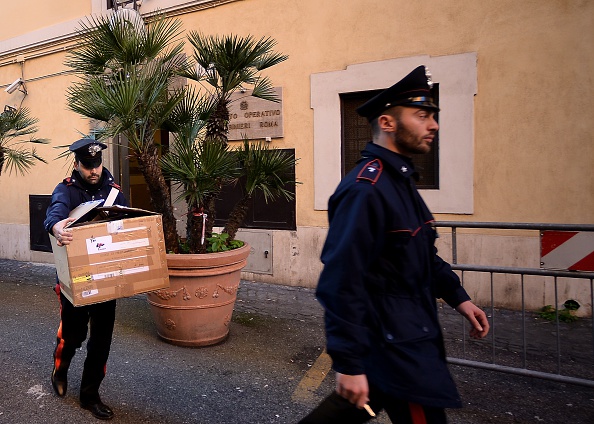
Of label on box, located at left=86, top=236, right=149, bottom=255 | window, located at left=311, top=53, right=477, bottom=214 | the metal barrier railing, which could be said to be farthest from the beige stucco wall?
label on box, located at left=86, top=236, right=149, bottom=255

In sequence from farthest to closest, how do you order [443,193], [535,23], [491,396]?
1. [443,193]
2. [535,23]
3. [491,396]

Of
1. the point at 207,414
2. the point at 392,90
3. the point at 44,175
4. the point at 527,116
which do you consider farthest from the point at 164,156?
the point at 44,175

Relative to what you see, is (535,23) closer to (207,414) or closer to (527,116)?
(527,116)

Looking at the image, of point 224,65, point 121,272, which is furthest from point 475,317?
point 224,65

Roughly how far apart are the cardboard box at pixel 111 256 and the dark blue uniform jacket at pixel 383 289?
178 centimetres

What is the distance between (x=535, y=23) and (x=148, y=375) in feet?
16.6

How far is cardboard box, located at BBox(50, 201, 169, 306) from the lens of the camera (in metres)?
3.00

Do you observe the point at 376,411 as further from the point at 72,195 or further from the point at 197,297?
the point at 197,297

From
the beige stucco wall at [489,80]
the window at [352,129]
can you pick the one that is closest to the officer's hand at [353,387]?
the beige stucco wall at [489,80]

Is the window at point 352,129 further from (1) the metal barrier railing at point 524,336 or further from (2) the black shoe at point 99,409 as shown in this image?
(2) the black shoe at point 99,409

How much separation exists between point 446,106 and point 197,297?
3513 mm

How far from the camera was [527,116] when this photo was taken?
17.8 ft

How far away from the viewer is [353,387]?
1.64 m

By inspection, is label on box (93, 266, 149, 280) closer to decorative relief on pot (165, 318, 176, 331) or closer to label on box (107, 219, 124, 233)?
label on box (107, 219, 124, 233)
